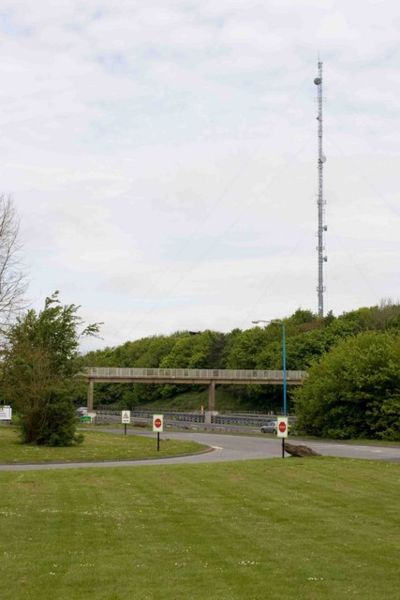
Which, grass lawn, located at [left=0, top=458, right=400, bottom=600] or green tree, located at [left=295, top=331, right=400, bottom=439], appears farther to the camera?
green tree, located at [left=295, top=331, right=400, bottom=439]

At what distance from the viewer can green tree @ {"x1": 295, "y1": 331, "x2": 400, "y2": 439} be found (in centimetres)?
4988

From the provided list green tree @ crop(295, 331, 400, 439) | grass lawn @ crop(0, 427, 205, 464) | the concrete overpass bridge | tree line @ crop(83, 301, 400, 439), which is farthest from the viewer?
the concrete overpass bridge

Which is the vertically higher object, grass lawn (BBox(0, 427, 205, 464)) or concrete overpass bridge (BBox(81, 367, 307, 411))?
concrete overpass bridge (BBox(81, 367, 307, 411))

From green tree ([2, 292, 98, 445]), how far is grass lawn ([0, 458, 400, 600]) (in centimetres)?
1940

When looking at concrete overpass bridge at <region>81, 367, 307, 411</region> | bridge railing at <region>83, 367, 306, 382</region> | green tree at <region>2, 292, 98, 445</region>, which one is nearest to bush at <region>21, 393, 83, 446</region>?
green tree at <region>2, 292, 98, 445</region>

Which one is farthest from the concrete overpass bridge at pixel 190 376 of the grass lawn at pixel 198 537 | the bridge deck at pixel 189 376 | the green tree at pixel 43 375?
the grass lawn at pixel 198 537

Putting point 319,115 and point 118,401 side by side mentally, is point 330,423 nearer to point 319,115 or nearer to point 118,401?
point 319,115

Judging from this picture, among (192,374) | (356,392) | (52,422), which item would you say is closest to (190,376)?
(192,374)

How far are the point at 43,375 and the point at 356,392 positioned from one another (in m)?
20.5

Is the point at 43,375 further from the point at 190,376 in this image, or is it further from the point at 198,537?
the point at 190,376

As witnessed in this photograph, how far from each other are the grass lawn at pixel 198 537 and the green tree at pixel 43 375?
1940 cm

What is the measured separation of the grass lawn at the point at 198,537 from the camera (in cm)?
977

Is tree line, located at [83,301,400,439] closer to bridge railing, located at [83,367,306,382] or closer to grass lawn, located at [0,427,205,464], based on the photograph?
bridge railing, located at [83,367,306,382]

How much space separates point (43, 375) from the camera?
42.0m
